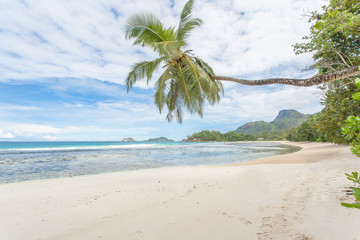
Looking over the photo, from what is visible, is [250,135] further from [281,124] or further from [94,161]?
[94,161]

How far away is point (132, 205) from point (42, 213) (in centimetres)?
198

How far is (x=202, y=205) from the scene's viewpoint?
3.74 m

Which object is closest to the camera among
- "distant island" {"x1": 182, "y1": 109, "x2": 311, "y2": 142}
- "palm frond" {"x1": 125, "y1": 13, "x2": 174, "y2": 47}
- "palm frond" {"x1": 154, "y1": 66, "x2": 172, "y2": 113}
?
"palm frond" {"x1": 125, "y1": 13, "x2": 174, "y2": 47}

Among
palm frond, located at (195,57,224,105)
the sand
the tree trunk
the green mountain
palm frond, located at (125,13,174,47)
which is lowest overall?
the sand

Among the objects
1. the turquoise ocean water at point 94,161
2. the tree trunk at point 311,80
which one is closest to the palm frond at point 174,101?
the tree trunk at point 311,80

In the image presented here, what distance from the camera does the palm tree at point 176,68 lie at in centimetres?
584

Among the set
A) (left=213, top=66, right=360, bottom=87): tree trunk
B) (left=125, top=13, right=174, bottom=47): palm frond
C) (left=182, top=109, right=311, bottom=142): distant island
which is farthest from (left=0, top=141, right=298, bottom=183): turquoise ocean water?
(left=182, top=109, right=311, bottom=142): distant island

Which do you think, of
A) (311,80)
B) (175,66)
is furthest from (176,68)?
(311,80)

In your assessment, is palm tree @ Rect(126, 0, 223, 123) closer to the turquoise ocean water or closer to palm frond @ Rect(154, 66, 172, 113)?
palm frond @ Rect(154, 66, 172, 113)

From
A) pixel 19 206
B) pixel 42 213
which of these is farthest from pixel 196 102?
pixel 19 206

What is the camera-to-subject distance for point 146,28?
228 inches

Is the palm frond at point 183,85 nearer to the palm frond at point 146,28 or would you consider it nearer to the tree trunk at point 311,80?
the palm frond at point 146,28

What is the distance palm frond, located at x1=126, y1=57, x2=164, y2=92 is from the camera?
261 inches

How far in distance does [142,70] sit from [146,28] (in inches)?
58.6
